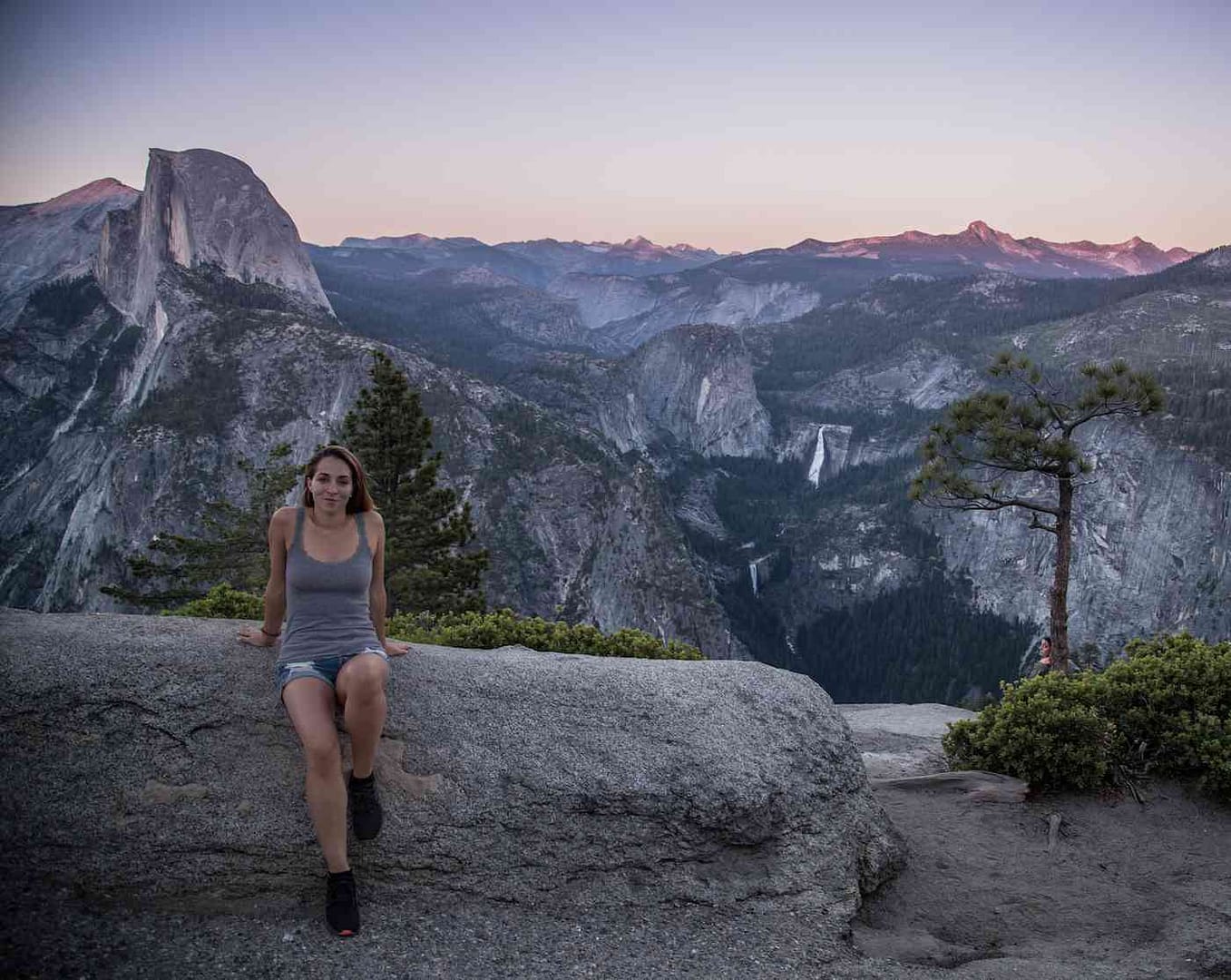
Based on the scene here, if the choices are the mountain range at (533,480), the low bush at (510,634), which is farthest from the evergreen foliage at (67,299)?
the low bush at (510,634)

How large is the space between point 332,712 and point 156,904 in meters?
1.70

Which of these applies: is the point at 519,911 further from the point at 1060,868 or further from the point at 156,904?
the point at 1060,868

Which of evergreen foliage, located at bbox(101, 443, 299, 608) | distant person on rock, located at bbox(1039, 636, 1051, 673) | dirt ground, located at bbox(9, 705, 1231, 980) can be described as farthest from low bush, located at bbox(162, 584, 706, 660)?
evergreen foliage, located at bbox(101, 443, 299, 608)

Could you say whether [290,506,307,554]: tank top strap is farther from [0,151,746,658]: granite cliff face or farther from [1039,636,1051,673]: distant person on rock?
[0,151,746,658]: granite cliff face

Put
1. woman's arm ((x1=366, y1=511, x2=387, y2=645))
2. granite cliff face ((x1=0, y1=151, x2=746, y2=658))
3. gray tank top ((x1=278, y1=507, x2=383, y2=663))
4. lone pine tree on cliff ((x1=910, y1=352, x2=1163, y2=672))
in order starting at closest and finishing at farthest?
gray tank top ((x1=278, y1=507, x2=383, y2=663))
woman's arm ((x1=366, y1=511, x2=387, y2=645))
lone pine tree on cliff ((x1=910, y1=352, x2=1163, y2=672))
granite cliff face ((x1=0, y1=151, x2=746, y2=658))

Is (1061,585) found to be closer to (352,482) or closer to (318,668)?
(352,482)

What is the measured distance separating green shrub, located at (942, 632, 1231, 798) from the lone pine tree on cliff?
6371 mm

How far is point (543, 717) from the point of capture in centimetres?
729

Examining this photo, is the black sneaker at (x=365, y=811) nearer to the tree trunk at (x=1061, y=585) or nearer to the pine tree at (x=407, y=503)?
the tree trunk at (x=1061, y=585)

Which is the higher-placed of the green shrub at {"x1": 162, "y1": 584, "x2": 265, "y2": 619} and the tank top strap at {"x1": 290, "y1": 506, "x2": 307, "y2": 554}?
the tank top strap at {"x1": 290, "y1": 506, "x2": 307, "y2": 554}

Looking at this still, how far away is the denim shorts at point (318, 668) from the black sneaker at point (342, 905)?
53.8 inches

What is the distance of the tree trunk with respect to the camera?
16.4 m

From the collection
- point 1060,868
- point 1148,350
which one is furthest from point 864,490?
point 1060,868

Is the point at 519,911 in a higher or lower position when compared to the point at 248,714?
lower
